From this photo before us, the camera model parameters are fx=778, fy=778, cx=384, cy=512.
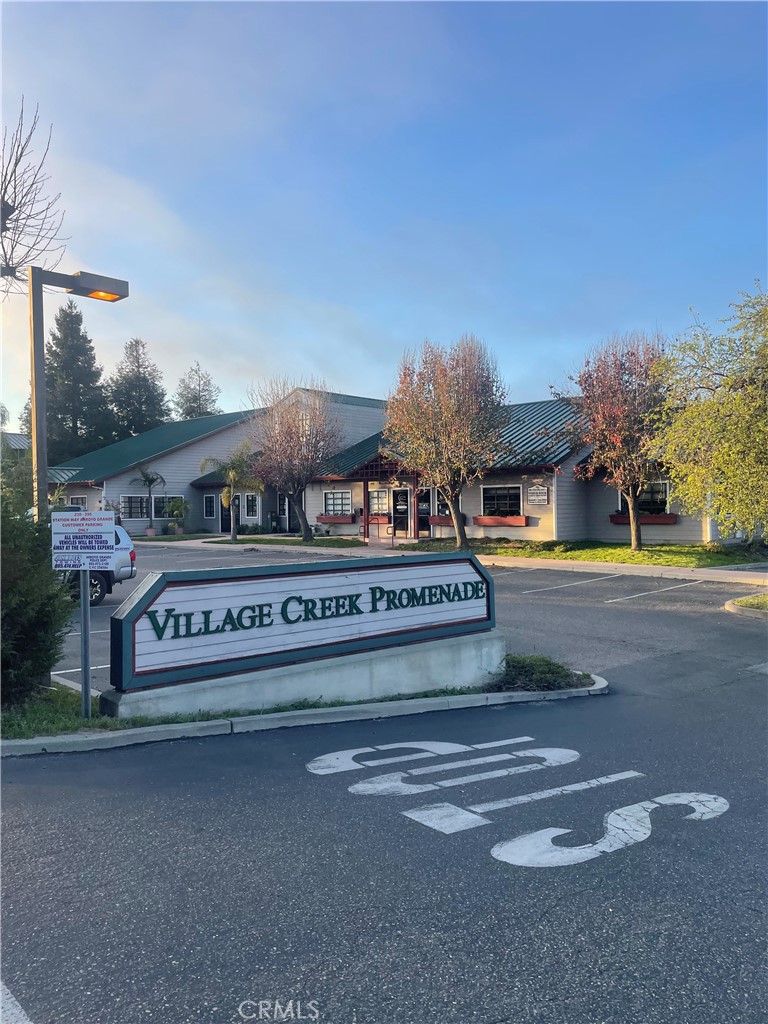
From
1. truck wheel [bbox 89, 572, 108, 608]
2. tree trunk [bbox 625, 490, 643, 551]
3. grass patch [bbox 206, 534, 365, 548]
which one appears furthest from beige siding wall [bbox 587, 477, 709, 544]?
truck wheel [bbox 89, 572, 108, 608]

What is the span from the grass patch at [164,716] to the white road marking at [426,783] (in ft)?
6.29

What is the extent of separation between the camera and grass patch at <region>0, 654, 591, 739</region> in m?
6.53

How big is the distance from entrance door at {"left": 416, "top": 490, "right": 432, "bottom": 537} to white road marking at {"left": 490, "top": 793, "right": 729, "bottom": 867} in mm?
27017

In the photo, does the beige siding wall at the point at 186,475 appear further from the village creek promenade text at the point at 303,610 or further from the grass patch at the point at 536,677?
the grass patch at the point at 536,677

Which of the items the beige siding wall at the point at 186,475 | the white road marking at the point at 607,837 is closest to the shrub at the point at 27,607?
the white road marking at the point at 607,837

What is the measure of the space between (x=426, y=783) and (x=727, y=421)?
37.8 ft

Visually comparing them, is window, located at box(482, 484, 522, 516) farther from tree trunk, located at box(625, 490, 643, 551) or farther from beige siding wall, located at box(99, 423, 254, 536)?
beige siding wall, located at box(99, 423, 254, 536)

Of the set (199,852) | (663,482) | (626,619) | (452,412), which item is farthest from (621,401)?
(199,852)

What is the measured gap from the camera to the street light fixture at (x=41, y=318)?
816 centimetres

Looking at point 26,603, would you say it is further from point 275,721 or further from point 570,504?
point 570,504

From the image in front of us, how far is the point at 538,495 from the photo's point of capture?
28.8m

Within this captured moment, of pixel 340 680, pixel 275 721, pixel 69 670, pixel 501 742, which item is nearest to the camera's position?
pixel 501 742

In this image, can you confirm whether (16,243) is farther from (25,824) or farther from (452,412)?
(452,412)

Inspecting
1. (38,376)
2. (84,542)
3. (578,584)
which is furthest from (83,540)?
(578,584)
